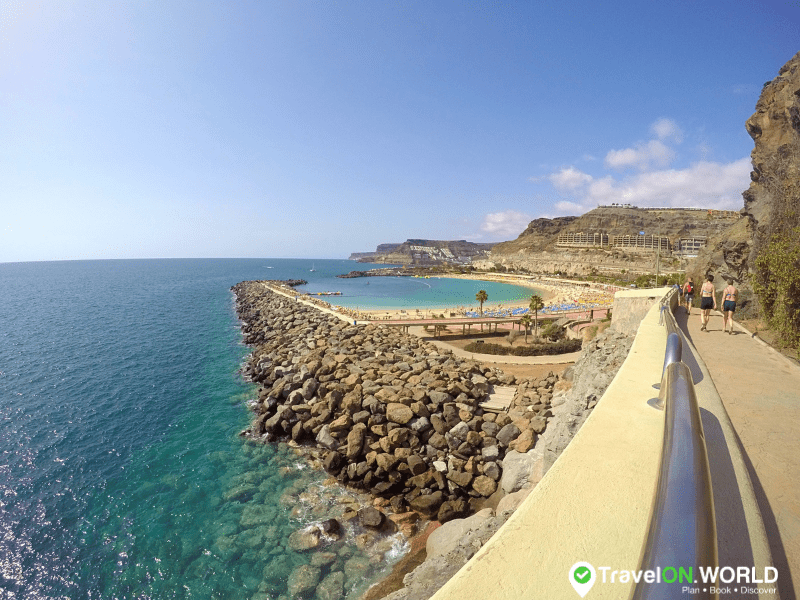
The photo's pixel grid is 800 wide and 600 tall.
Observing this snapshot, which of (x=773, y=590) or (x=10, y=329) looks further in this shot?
(x=10, y=329)

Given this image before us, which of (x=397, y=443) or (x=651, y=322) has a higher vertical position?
(x=651, y=322)

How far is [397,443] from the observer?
44.0 feet

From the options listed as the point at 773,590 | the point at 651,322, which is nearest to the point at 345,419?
the point at 651,322

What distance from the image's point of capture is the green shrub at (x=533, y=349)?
26.0m

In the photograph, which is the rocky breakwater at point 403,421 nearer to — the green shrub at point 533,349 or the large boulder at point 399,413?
the large boulder at point 399,413

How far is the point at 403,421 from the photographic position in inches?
559

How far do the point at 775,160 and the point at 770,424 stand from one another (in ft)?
58.2

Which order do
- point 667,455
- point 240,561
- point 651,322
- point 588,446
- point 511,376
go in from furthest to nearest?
point 511,376 → point 240,561 → point 651,322 → point 588,446 → point 667,455

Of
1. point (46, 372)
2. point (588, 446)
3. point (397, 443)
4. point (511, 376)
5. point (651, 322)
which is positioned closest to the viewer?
point (588, 446)

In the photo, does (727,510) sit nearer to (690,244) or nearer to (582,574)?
(582,574)

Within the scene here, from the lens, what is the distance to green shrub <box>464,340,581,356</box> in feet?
85.4

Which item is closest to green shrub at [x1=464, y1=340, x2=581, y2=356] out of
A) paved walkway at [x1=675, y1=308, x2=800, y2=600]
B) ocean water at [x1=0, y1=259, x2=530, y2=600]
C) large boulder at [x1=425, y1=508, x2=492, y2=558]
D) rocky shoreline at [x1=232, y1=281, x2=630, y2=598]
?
rocky shoreline at [x1=232, y1=281, x2=630, y2=598]

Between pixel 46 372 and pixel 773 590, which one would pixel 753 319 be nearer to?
pixel 773 590

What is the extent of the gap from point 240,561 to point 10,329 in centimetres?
4859
